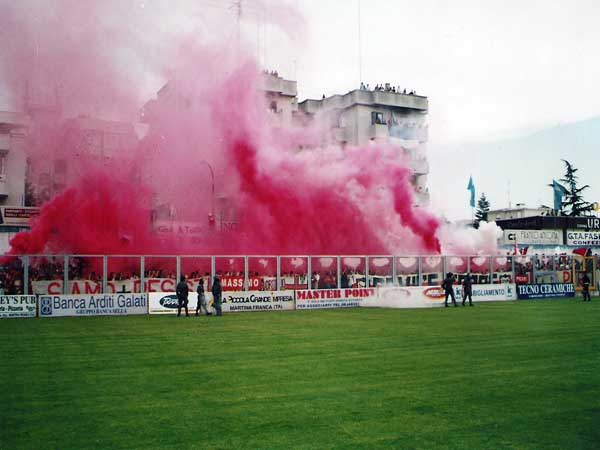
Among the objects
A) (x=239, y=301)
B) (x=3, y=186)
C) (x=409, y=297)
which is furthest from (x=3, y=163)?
(x=409, y=297)

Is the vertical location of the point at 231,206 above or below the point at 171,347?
above

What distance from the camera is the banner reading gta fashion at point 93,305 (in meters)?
29.3

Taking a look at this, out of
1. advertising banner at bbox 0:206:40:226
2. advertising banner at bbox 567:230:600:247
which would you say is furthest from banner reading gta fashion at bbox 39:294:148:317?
advertising banner at bbox 567:230:600:247

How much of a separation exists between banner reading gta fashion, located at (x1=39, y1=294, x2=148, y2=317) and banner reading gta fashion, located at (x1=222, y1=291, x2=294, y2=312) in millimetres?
4557

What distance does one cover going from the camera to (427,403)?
→ 10.6 meters

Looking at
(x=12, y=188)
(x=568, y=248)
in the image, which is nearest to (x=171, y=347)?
(x=12, y=188)

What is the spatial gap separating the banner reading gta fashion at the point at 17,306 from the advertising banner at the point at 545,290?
30525mm

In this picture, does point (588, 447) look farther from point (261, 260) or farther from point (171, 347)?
point (261, 260)

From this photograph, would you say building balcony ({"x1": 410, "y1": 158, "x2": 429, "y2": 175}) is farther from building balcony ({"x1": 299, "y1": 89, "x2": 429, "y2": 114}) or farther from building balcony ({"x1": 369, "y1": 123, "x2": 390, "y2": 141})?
building balcony ({"x1": 299, "y1": 89, "x2": 429, "y2": 114})

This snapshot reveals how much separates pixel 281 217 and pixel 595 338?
26589 mm

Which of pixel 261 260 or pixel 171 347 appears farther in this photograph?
pixel 261 260

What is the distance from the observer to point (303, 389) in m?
11.7

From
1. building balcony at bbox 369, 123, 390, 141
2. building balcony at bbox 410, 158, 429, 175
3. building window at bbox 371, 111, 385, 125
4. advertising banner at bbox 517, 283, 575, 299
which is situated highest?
building window at bbox 371, 111, 385, 125

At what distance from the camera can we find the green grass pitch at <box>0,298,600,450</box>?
8.63 meters
